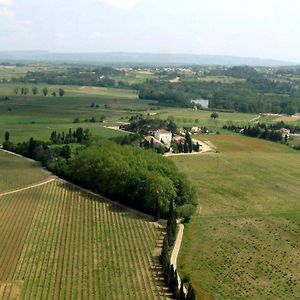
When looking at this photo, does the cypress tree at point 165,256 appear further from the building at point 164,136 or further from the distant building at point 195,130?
the distant building at point 195,130

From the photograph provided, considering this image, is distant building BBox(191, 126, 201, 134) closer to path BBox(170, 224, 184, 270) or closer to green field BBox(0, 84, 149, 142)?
green field BBox(0, 84, 149, 142)

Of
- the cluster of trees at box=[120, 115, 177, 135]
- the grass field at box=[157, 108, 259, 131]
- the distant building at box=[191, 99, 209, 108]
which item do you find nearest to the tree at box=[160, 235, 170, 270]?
the cluster of trees at box=[120, 115, 177, 135]

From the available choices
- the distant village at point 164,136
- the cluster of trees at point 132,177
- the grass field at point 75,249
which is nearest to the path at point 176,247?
the grass field at point 75,249

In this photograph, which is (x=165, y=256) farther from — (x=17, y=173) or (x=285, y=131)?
(x=285, y=131)

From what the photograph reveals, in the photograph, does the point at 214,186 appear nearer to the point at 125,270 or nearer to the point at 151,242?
the point at 151,242

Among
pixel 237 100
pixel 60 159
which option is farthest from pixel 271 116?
pixel 60 159

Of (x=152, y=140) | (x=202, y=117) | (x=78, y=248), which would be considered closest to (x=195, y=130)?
(x=152, y=140)
